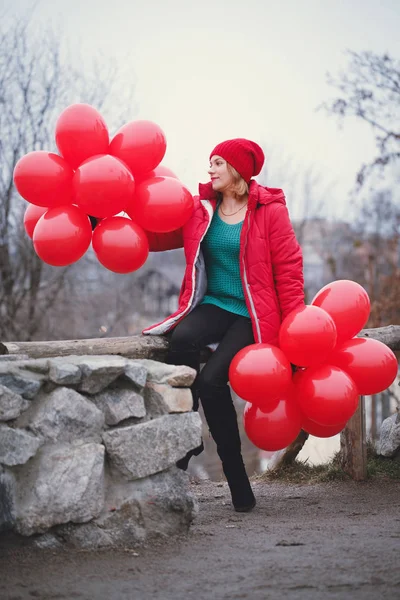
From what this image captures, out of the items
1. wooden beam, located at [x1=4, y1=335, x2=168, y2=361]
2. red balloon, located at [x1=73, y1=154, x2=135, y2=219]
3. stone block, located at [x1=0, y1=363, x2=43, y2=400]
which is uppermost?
red balloon, located at [x1=73, y1=154, x2=135, y2=219]

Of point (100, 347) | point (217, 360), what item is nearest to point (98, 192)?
point (100, 347)

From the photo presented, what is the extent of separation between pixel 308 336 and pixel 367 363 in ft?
1.57

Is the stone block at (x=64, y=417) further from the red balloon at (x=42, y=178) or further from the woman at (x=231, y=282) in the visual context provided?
the red balloon at (x=42, y=178)

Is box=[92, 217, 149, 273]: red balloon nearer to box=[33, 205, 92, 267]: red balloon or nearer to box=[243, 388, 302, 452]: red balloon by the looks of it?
box=[33, 205, 92, 267]: red balloon

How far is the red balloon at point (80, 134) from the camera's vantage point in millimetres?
3672

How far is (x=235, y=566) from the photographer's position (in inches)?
116

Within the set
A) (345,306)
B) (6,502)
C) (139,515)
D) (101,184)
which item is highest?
(101,184)

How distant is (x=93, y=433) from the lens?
3.21 metres

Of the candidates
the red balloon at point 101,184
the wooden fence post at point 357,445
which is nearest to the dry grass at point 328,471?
the wooden fence post at point 357,445

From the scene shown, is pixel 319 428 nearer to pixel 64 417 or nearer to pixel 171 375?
Result: pixel 171 375

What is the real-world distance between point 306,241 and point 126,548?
70.8 ft

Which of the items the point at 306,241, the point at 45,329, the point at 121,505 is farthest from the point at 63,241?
the point at 306,241

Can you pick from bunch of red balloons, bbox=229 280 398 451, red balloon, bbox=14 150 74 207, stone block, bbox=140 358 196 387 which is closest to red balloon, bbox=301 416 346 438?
bunch of red balloons, bbox=229 280 398 451

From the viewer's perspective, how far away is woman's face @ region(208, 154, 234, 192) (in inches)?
160
